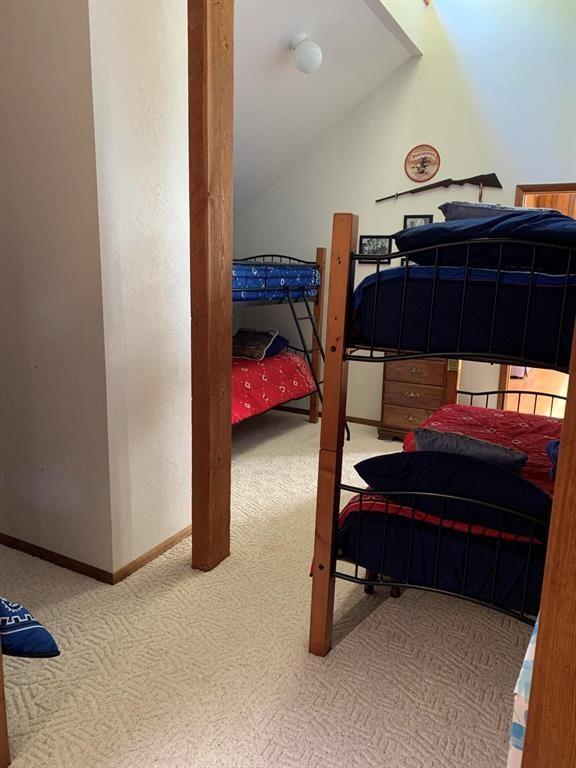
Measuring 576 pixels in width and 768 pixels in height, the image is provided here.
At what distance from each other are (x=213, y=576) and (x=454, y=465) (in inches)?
44.3

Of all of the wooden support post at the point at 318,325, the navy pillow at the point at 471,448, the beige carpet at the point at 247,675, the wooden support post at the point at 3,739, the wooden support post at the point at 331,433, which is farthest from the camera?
the wooden support post at the point at 318,325

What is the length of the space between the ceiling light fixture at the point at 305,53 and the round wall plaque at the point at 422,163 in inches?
43.3

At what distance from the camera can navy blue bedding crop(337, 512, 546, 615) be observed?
4.99 feet

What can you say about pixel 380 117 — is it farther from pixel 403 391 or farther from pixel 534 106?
pixel 403 391

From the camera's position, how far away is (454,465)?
1610 mm

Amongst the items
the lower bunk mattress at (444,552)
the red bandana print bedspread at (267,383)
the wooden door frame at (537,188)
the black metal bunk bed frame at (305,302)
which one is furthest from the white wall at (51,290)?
the wooden door frame at (537,188)

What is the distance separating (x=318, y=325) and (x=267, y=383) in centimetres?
91

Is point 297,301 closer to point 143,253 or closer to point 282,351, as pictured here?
point 282,351

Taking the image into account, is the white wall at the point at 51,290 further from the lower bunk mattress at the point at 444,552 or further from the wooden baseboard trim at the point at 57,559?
the lower bunk mattress at the point at 444,552

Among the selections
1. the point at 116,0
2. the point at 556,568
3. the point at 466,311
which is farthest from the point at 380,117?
the point at 556,568

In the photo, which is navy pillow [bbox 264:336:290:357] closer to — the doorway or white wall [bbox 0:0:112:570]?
the doorway

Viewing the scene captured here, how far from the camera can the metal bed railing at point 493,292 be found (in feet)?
4.40

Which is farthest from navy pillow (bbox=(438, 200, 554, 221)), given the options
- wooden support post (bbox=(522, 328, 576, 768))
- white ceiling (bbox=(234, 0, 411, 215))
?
white ceiling (bbox=(234, 0, 411, 215))

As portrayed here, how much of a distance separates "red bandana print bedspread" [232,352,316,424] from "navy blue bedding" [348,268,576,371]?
6.44 feet
